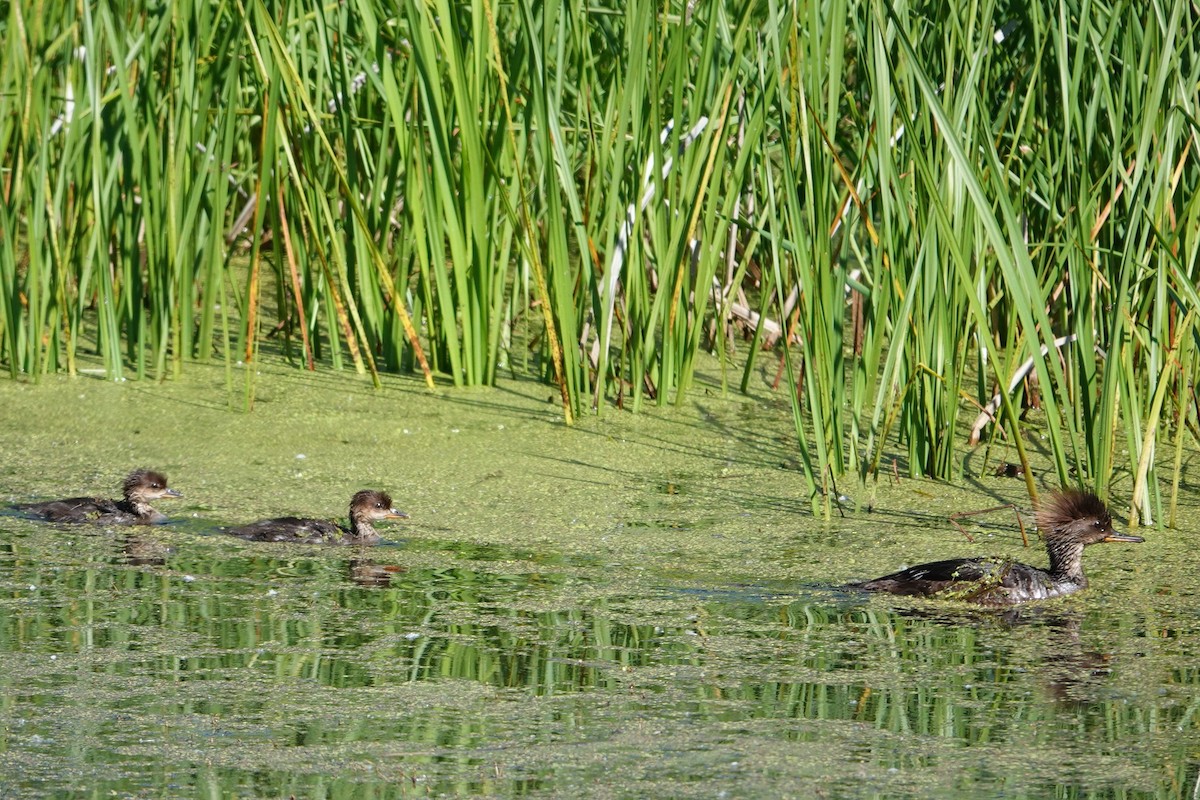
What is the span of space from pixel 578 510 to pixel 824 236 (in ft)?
3.37

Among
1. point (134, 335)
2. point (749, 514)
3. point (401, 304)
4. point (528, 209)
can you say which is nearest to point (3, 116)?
point (134, 335)

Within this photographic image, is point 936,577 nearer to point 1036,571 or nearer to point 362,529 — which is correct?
point 1036,571

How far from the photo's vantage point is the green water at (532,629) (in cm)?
266

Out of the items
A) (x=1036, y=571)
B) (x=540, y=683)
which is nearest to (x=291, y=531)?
(x=540, y=683)

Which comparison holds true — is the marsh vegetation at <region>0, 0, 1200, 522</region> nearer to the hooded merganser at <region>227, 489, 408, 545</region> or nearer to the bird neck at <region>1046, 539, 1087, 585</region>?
the bird neck at <region>1046, 539, 1087, 585</region>

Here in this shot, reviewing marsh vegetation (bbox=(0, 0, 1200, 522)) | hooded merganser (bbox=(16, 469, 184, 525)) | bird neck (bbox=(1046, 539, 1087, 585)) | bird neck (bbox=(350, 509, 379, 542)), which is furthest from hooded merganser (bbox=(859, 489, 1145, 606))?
hooded merganser (bbox=(16, 469, 184, 525))

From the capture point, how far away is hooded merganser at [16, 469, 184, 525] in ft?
14.5

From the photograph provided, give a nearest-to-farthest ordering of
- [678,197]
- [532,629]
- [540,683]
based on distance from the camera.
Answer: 1. [540,683]
2. [532,629]
3. [678,197]

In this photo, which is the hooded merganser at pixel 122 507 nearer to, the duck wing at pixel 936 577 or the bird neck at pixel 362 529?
the bird neck at pixel 362 529

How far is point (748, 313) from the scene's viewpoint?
22.0 ft

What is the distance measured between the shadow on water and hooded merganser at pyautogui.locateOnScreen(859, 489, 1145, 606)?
58 millimetres

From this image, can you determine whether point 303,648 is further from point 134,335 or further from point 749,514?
point 134,335

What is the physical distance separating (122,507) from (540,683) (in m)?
1.77

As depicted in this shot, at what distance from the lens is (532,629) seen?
3518 millimetres
